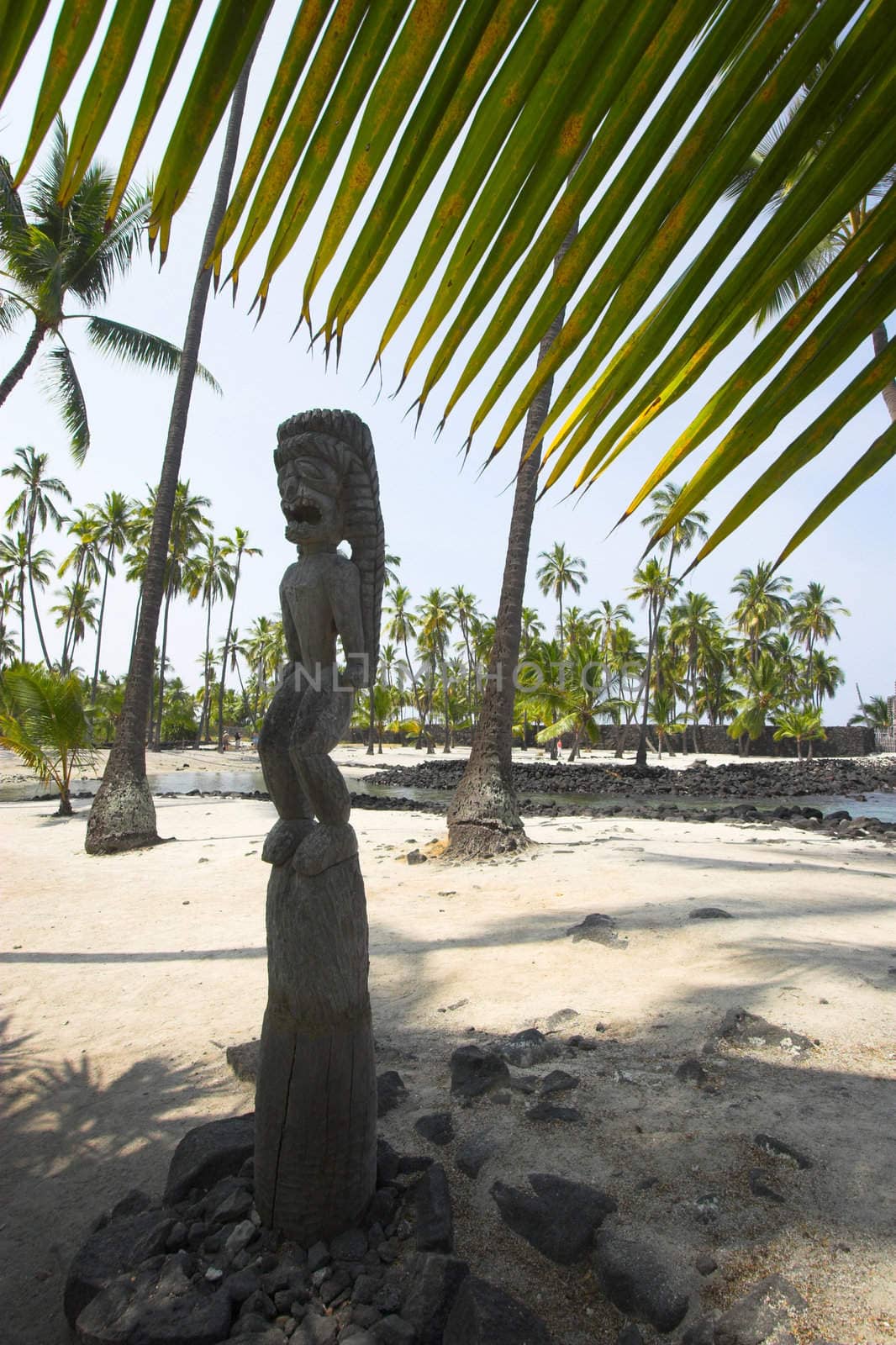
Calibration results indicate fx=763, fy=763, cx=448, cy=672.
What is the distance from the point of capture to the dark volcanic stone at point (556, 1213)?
9.11 ft

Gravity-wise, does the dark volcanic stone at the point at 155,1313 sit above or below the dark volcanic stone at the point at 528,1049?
below

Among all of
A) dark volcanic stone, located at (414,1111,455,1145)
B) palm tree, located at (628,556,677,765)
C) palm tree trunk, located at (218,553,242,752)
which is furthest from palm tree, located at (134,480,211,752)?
dark volcanic stone, located at (414,1111,455,1145)

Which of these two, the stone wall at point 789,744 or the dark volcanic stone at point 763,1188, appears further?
the stone wall at point 789,744

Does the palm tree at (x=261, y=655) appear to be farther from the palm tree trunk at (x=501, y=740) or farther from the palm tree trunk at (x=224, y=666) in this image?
the palm tree trunk at (x=501, y=740)

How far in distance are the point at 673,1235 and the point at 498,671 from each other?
795 centimetres

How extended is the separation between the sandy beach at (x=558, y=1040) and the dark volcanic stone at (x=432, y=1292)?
290 mm

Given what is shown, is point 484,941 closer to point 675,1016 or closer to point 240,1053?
point 675,1016

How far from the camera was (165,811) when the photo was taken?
52.2ft

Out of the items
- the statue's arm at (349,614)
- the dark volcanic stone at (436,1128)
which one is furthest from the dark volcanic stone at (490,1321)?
the statue's arm at (349,614)

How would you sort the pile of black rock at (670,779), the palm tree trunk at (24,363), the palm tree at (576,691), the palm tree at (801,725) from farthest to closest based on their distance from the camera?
1. the palm tree at (801,725)
2. the palm tree at (576,691)
3. the pile of black rock at (670,779)
4. the palm tree trunk at (24,363)

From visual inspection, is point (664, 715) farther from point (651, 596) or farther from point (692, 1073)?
point (692, 1073)

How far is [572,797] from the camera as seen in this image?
76.2 ft

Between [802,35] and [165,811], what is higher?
[802,35]

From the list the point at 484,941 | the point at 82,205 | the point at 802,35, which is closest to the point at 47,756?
the point at 82,205
